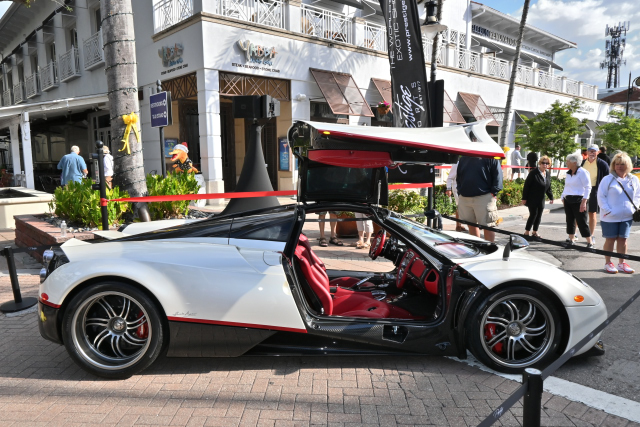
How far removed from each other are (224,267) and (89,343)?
1.11m

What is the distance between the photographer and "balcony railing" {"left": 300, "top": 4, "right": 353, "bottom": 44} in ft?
52.0

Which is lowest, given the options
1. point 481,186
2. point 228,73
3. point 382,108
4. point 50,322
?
point 50,322

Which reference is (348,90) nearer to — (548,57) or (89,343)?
(89,343)

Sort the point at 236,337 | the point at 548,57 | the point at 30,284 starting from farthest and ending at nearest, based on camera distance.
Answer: the point at 548,57, the point at 30,284, the point at 236,337

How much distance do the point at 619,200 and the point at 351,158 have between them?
4.38 m

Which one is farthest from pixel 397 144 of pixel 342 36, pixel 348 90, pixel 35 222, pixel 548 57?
pixel 548 57

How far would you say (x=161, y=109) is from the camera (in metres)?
7.65

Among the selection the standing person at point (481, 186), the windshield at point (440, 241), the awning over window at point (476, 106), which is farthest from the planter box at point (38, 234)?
the awning over window at point (476, 106)

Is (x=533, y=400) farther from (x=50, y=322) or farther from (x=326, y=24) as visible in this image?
(x=326, y=24)

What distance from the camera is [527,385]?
177 cm

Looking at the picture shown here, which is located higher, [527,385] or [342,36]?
[342,36]

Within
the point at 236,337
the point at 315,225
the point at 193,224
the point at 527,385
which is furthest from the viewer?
the point at 315,225

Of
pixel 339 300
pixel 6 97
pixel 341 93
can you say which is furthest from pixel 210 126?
pixel 6 97

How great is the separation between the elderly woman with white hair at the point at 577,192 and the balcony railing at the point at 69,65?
1929 cm
